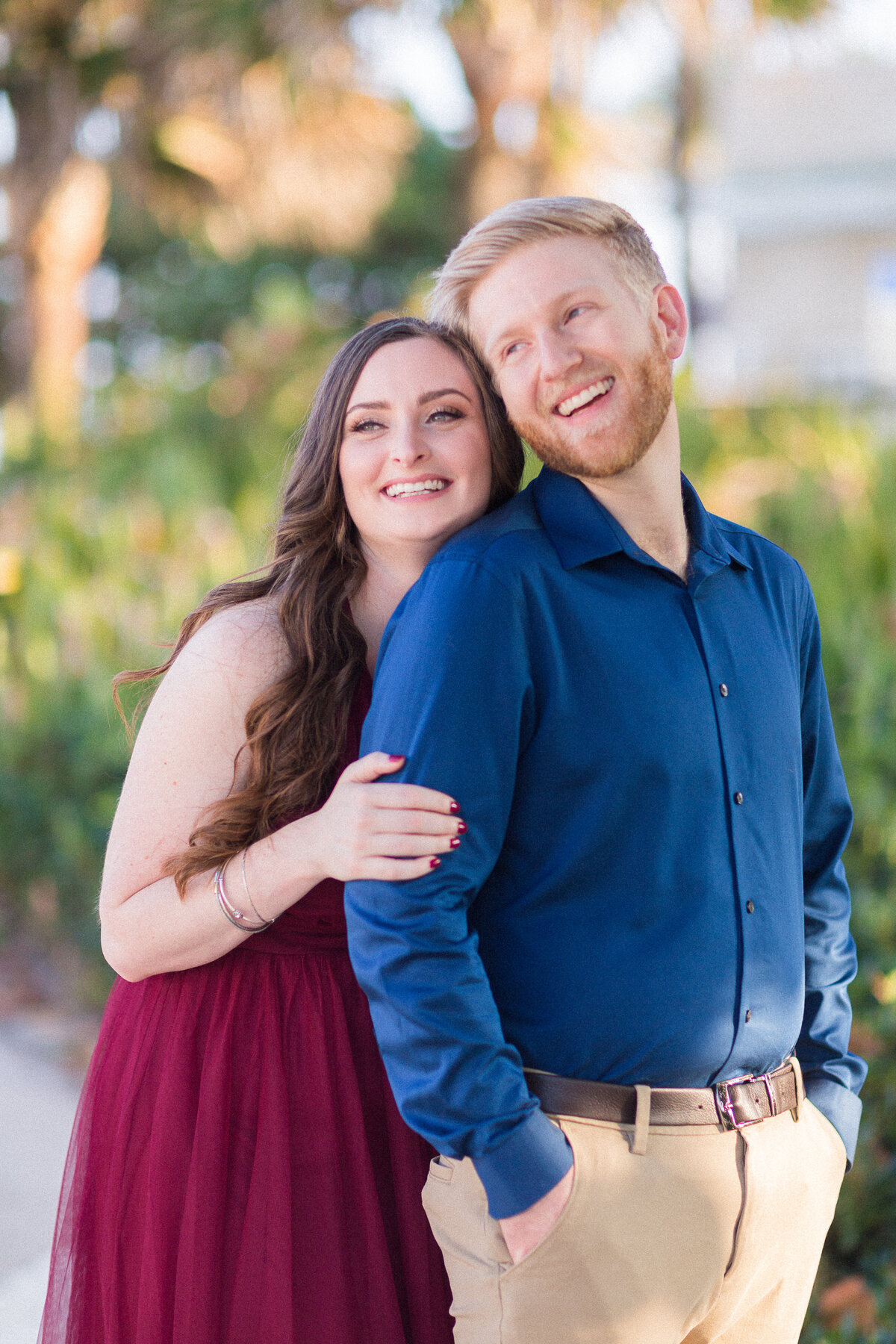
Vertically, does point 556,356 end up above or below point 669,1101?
above

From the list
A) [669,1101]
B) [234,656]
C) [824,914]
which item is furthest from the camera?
[824,914]

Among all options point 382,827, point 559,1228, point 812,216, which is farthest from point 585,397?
point 812,216

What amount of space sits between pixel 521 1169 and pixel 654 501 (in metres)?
0.92

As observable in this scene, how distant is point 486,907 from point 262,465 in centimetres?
573

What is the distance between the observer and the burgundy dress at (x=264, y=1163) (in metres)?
1.91

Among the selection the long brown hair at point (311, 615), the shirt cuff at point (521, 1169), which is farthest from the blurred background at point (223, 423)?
the shirt cuff at point (521, 1169)

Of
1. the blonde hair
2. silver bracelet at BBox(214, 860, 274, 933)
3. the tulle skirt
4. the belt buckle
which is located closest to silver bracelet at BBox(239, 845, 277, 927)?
silver bracelet at BBox(214, 860, 274, 933)

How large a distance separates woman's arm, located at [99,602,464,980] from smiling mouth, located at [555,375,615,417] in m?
0.59

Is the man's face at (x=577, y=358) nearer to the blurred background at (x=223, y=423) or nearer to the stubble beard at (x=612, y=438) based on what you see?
the stubble beard at (x=612, y=438)

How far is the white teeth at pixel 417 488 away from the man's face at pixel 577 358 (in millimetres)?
186

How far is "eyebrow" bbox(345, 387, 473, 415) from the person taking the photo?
2.01 m

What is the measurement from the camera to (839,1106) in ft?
6.40

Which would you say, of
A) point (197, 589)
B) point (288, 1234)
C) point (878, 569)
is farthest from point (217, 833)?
point (878, 569)

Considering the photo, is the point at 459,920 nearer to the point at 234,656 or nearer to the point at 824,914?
the point at 234,656
